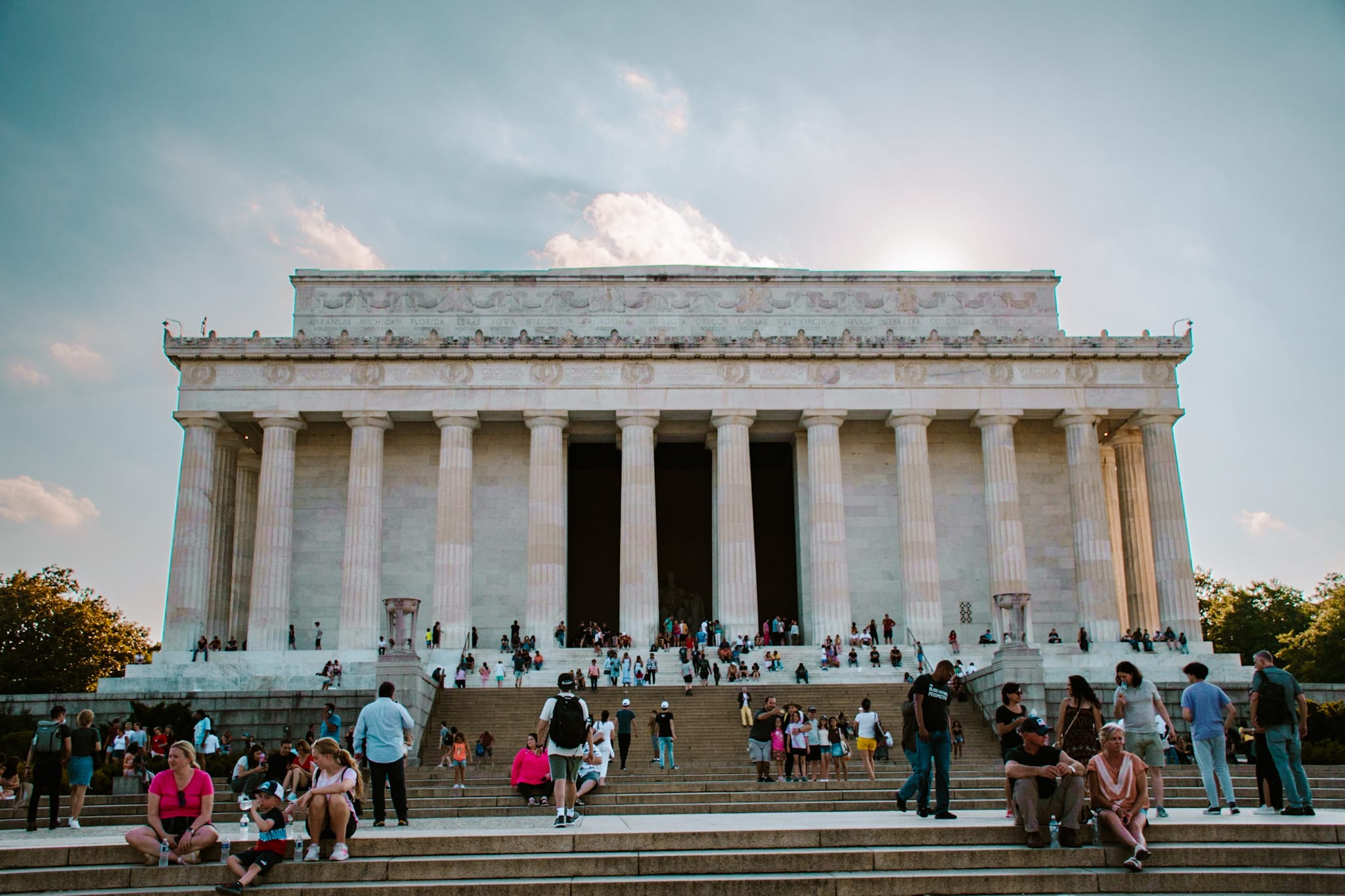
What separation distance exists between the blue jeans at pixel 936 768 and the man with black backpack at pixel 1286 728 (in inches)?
147

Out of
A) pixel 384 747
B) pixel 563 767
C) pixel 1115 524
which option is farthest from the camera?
pixel 1115 524

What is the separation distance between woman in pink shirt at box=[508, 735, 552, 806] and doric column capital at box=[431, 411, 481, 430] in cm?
2891

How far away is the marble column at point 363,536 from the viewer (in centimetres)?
4309

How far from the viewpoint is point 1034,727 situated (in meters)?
11.9

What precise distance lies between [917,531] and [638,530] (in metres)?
10.7

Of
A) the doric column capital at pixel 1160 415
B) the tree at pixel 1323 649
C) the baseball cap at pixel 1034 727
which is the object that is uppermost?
the doric column capital at pixel 1160 415

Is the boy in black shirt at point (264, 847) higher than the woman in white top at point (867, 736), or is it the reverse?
the woman in white top at point (867, 736)

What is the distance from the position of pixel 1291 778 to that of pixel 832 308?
36996 millimetres

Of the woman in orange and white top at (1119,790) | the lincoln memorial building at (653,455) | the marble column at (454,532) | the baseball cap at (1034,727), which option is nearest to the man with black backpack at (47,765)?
the baseball cap at (1034,727)

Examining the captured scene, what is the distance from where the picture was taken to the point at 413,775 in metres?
23.4

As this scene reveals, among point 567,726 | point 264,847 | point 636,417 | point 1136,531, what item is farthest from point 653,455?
point 264,847

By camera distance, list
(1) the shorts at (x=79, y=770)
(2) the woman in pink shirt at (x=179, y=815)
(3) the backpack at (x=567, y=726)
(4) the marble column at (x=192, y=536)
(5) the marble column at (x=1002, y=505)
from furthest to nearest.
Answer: (5) the marble column at (x=1002, y=505) < (4) the marble column at (x=192, y=536) < (1) the shorts at (x=79, y=770) < (3) the backpack at (x=567, y=726) < (2) the woman in pink shirt at (x=179, y=815)

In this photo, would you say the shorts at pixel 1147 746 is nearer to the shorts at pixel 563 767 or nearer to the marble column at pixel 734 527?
the shorts at pixel 563 767

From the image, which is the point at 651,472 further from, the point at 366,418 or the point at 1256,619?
the point at 1256,619
